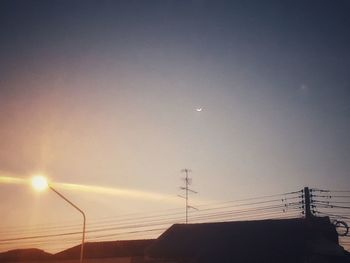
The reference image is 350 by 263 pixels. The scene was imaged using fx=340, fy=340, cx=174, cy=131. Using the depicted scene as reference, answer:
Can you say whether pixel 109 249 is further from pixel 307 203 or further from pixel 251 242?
pixel 307 203

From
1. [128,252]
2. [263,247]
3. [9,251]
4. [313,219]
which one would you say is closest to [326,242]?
[313,219]

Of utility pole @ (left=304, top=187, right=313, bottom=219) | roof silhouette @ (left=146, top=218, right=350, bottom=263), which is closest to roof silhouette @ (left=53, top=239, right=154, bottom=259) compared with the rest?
roof silhouette @ (left=146, top=218, right=350, bottom=263)

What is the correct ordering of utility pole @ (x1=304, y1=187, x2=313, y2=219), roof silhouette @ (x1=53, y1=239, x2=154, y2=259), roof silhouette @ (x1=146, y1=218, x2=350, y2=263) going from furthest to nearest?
roof silhouette @ (x1=53, y1=239, x2=154, y2=259) < utility pole @ (x1=304, y1=187, x2=313, y2=219) < roof silhouette @ (x1=146, y1=218, x2=350, y2=263)

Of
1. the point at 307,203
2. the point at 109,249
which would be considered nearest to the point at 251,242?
the point at 307,203

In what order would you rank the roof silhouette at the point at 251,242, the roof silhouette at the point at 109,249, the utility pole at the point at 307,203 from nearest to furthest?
the roof silhouette at the point at 251,242 → the utility pole at the point at 307,203 → the roof silhouette at the point at 109,249

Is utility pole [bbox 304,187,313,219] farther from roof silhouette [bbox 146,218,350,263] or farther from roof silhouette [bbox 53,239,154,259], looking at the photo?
roof silhouette [bbox 53,239,154,259]

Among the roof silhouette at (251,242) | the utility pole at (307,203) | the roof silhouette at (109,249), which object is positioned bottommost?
the roof silhouette at (109,249)

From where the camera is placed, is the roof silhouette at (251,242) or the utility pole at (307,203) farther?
the utility pole at (307,203)

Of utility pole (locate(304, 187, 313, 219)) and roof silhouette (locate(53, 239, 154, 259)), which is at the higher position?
utility pole (locate(304, 187, 313, 219))

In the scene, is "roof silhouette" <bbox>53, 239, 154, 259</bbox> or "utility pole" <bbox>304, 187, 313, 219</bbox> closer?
"utility pole" <bbox>304, 187, 313, 219</bbox>

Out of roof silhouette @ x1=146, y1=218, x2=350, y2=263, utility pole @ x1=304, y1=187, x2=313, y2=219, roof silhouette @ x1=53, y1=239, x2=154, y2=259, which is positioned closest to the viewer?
roof silhouette @ x1=146, y1=218, x2=350, y2=263

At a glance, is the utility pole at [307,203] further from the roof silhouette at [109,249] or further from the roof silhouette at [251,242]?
the roof silhouette at [109,249]

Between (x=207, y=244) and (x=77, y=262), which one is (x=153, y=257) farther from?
(x=77, y=262)

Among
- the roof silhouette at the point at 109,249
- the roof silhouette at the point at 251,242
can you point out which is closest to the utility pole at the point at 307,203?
the roof silhouette at the point at 251,242
